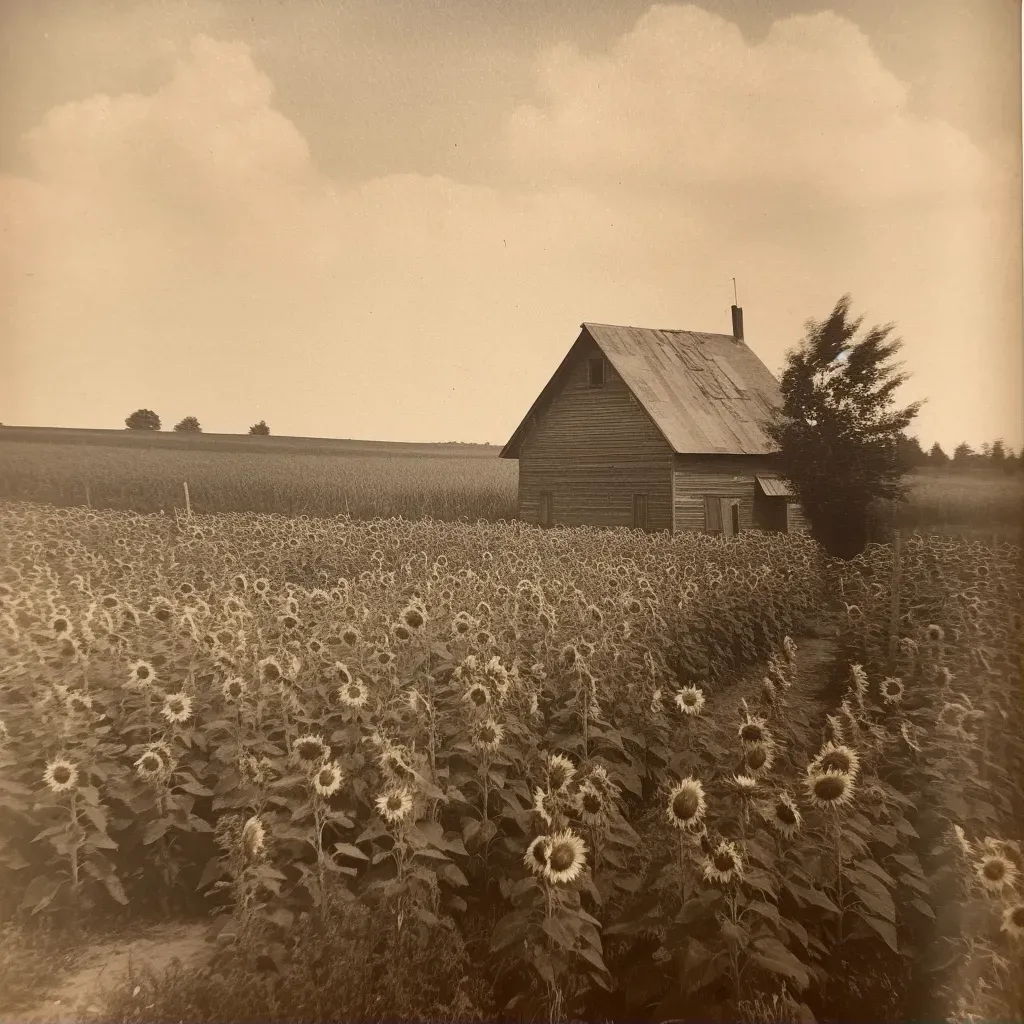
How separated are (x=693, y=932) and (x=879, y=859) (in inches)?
42.4

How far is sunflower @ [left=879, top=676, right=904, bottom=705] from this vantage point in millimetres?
4152

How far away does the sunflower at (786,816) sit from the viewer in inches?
134

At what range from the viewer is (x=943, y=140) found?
14.2 feet

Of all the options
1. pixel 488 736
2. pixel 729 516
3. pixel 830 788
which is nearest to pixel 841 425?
pixel 729 516

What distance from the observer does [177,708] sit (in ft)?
13.6

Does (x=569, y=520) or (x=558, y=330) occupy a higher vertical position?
(x=558, y=330)

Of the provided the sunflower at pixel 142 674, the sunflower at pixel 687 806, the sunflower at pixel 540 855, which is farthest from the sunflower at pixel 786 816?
the sunflower at pixel 142 674

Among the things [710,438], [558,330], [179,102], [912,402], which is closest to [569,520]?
[710,438]

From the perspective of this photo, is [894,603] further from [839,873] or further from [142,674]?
[142,674]

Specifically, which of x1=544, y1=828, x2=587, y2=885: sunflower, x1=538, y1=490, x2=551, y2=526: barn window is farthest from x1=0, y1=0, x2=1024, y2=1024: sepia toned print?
x1=538, y1=490, x2=551, y2=526: barn window

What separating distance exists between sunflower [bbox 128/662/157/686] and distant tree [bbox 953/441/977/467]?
14.5 feet

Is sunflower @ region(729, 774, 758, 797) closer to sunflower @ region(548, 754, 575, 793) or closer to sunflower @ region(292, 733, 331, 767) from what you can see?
sunflower @ region(548, 754, 575, 793)

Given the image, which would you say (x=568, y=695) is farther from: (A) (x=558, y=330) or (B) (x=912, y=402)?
(B) (x=912, y=402)

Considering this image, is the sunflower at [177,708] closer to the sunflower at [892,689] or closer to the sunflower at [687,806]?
the sunflower at [687,806]
